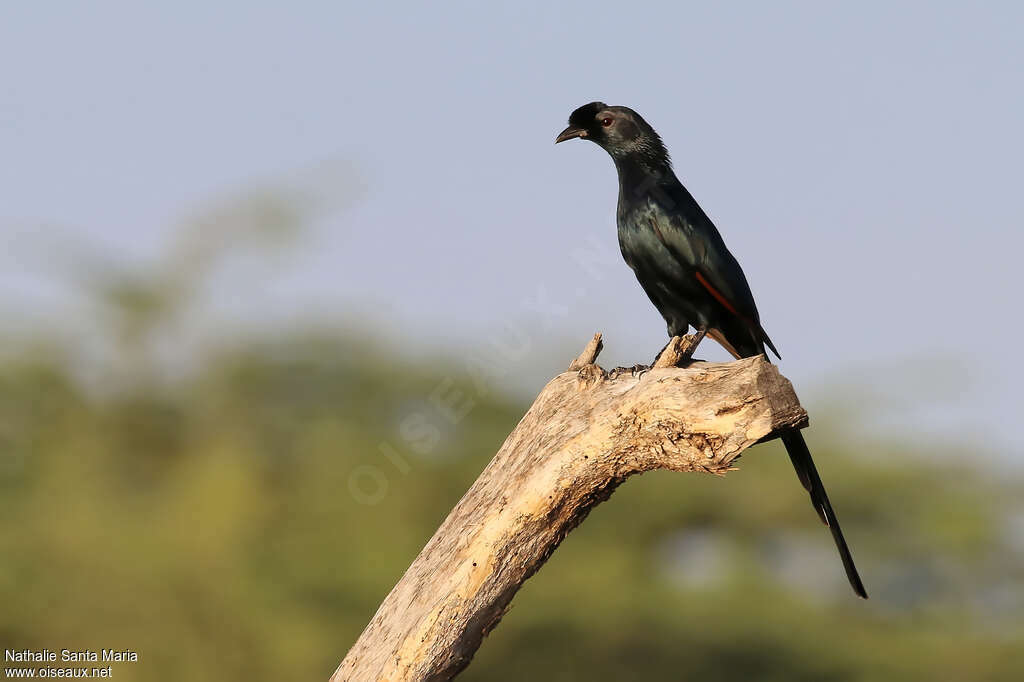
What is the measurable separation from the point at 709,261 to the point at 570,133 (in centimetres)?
109

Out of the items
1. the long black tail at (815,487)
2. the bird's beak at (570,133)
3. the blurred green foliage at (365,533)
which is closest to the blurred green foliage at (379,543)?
the blurred green foliage at (365,533)

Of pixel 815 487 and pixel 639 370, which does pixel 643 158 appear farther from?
pixel 815 487

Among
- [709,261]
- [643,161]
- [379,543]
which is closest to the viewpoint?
[709,261]

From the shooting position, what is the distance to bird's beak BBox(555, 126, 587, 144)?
568cm

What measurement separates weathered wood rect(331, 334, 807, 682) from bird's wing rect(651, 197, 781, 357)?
897 millimetres

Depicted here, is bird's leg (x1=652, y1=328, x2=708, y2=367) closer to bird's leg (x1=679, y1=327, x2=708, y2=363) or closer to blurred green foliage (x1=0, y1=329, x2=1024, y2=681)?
bird's leg (x1=679, y1=327, x2=708, y2=363)

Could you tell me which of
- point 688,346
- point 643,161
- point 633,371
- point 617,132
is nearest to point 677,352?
point 688,346

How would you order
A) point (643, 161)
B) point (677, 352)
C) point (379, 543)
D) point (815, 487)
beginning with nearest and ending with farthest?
point (677, 352), point (815, 487), point (643, 161), point (379, 543)

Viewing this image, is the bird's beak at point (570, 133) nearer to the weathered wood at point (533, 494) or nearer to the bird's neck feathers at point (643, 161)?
the bird's neck feathers at point (643, 161)

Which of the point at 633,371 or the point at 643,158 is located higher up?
the point at 643,158

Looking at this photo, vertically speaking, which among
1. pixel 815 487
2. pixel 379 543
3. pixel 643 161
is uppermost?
pixel 643 161

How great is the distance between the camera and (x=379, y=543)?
14.0m

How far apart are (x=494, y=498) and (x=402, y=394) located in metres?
12.8

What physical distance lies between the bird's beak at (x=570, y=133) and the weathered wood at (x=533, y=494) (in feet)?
5.73
